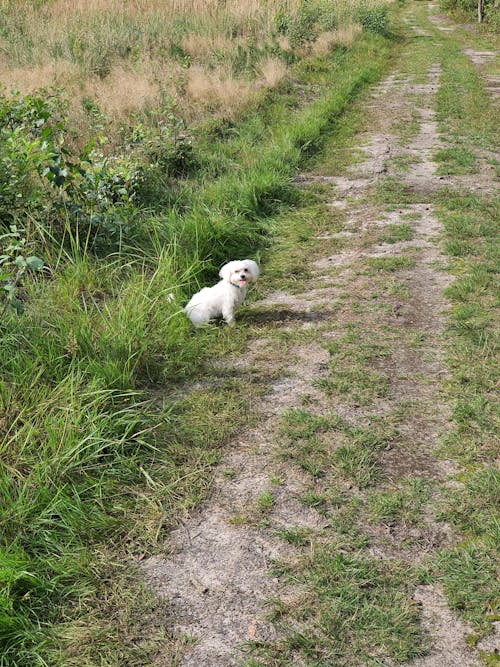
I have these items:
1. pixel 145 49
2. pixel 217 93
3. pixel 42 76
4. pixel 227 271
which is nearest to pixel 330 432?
pixel 227 271

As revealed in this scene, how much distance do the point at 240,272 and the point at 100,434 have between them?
188 cm

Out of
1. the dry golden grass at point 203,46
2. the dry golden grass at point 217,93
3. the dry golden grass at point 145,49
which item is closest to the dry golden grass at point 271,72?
the dry golden grass at point 145,49

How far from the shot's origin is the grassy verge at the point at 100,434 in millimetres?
2459

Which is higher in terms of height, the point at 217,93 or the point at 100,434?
the point at 217,93

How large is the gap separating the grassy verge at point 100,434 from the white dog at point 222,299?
0.40 feet

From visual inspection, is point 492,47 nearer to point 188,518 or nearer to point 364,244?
point 364,244

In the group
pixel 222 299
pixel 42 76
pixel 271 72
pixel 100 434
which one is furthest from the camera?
pixel 271 72

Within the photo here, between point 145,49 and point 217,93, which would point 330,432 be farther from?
point 145,49

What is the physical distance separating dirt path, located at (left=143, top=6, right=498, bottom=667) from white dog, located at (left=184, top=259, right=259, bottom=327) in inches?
12.2

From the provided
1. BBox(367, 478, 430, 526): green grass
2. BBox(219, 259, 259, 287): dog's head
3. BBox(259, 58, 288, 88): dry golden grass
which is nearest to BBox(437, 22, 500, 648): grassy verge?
BBox(367, 478, 430, 526): green grass

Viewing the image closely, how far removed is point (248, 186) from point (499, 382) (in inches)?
170

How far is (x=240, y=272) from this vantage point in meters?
4.68

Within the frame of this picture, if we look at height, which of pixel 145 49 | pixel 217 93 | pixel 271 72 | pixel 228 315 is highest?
pixel 145 49

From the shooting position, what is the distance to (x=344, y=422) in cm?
364
